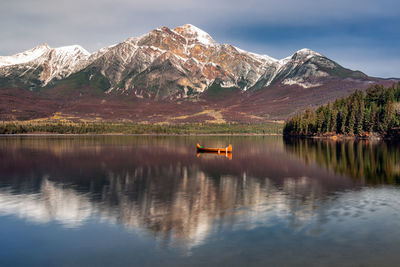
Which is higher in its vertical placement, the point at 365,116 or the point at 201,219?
the point at 365,116

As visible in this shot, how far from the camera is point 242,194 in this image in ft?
153

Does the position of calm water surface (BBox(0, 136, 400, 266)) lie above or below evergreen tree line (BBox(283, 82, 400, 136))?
below

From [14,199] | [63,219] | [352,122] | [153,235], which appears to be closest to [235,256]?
[153,235]

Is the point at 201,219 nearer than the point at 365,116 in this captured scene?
Yes

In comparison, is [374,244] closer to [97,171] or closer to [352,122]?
[97,171]

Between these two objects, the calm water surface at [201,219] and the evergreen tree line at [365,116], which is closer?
the calm water surface at [201,219]

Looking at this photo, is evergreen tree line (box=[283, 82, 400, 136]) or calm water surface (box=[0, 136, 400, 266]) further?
evergreen tree line (box=[283, 82, 400, 136])

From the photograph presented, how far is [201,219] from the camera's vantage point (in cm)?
3400

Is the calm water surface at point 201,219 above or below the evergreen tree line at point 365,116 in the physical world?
below

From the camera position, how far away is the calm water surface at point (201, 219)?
24.9 meters

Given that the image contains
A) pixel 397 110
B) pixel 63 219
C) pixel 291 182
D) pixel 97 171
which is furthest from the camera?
pixel 397 110

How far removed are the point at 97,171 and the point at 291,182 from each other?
37.5 meters

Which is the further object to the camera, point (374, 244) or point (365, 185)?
point (365, 185)

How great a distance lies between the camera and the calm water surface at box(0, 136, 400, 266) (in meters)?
24.9
